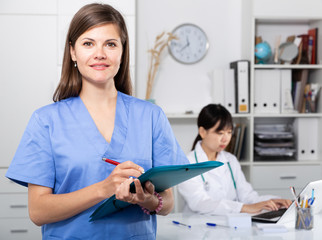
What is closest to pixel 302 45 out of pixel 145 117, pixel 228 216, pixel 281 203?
pixel 281 203

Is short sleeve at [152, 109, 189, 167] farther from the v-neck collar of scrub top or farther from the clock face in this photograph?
the clock face

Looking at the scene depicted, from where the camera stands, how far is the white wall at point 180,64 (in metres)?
3.56

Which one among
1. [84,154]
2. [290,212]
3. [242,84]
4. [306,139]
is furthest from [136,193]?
[306,139]

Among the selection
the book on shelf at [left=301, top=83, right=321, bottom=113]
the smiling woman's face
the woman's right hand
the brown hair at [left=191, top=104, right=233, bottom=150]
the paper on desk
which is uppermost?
the smiling woman's face

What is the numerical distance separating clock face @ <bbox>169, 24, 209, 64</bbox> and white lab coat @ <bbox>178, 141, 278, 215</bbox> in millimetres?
1148

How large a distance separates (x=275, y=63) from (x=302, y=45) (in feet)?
0.90

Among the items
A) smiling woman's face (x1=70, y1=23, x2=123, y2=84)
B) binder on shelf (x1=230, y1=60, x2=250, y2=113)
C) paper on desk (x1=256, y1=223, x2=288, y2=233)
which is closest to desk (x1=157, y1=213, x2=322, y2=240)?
paper on desk (x1=256, y1=223, x2=288, y2=233)

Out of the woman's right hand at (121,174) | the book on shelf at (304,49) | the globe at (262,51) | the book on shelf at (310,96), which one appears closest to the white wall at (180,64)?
the globe at (262,51)

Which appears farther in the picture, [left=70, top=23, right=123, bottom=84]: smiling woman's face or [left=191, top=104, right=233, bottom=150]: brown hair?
[left=191, top=104, right=233, bottom=150]: brown hair

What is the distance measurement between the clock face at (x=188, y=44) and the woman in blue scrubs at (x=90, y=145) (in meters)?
2.25

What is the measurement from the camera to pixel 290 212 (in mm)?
1933

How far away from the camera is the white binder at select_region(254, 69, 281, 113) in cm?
347

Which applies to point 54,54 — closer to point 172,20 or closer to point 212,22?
point 172,20

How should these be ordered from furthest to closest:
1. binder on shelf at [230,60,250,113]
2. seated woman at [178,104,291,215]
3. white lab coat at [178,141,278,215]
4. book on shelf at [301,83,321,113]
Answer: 1. book on shelf at [301,83,321,113]
2. binder on shelf at [230,60,250,113]
3. seated woman at [178,104,291,215]
4. white lab coat at [178,141,278,215]
